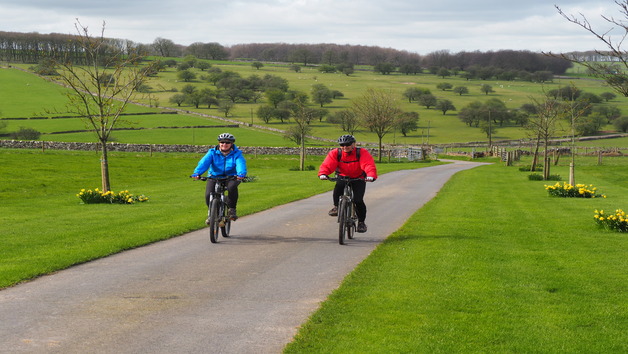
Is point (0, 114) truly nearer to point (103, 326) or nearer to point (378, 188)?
point (378, 188)

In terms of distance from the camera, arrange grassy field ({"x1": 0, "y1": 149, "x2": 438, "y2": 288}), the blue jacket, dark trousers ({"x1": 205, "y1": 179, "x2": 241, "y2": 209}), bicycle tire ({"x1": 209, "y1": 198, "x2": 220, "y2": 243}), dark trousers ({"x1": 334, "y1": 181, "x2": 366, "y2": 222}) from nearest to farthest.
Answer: grassy field ({"x1": 0, "y1": 149, "x2": 438, "y2": 288}) < bicycle tire ({"x1": 209, "y1": 198, "x2": 220, "y2": 243}) < dark trousers ({"x1": 334, "y1": 181, "x2": 366, "y2": 222}) < dark trousers ({"x1": 205, "y1": 179, "x2": 241, "y2": 209}) < the blue jacket

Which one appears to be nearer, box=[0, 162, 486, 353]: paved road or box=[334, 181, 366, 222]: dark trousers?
box=[0, 162, 486, 353]: paved road

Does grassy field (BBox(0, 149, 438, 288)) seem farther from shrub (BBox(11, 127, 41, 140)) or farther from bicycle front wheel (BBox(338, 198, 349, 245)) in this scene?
shrub (BBox(11, 127, 41, 140))

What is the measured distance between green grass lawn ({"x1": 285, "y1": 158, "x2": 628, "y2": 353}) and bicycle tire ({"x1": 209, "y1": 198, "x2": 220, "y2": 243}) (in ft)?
11.8

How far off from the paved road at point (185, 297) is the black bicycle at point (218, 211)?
331 millimetres

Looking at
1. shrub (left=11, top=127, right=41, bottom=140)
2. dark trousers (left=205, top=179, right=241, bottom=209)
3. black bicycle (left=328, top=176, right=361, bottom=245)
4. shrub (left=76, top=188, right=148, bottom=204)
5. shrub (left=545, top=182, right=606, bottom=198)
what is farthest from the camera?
shrub (left=11, top=127, right=41, bottom=140)

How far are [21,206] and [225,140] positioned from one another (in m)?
12.1

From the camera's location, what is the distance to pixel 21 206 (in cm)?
2358

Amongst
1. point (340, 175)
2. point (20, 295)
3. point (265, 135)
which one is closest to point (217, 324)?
point (20, 295)

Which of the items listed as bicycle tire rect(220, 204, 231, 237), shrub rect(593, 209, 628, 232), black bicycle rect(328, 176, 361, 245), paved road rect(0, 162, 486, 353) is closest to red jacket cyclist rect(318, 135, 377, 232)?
black bicycle rect(328, 176, 361, 245)

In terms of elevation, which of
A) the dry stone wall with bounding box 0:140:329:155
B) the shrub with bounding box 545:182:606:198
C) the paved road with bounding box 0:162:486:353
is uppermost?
the paved road with bounding box 0:162:486:353

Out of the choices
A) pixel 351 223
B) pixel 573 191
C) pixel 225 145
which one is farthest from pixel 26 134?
pixel 351 223

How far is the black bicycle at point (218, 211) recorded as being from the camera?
14391 mm

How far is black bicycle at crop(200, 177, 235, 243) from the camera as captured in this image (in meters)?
14.4
